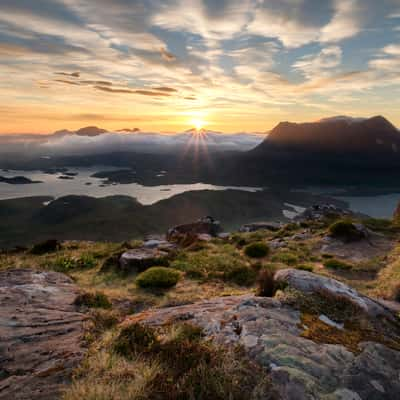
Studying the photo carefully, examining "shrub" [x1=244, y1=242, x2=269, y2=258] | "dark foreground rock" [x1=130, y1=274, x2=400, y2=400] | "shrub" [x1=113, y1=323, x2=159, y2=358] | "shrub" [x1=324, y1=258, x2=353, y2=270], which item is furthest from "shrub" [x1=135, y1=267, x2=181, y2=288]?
"shrub" [x1=324, y1=258, x2=353, y2=270]

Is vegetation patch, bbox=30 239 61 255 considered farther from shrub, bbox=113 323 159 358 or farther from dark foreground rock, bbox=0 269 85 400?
shrub, bbox=113 323 159 358

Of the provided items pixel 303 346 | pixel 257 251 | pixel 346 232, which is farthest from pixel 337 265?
pixel 303 346

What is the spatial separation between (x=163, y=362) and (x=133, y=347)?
2.67ft

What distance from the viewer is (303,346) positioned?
466 centimetres

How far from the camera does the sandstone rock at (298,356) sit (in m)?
3.77

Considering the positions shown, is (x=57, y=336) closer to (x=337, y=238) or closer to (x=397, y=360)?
(x=397, y=360)

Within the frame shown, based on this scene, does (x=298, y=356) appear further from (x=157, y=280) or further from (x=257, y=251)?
(x=257, y=251)

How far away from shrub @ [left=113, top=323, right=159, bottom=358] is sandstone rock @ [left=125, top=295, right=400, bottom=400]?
918mm

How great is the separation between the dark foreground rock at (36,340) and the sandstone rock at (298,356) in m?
1.98

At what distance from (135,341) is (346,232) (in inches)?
1219

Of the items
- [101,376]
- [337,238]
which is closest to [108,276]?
[101,376]

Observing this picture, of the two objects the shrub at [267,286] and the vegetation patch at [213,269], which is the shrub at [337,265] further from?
the shrub at [267,286]

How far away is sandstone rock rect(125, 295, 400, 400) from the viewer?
3771mm

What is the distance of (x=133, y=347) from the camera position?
4801 mm
